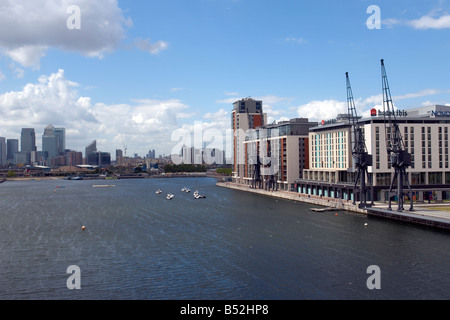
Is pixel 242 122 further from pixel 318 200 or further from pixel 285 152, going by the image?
pixel 318 200

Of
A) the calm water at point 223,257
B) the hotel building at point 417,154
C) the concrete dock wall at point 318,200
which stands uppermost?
the hotel building at point 417,154

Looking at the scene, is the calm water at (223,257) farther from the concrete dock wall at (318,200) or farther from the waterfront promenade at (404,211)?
the concrete dock wall at (318,200)

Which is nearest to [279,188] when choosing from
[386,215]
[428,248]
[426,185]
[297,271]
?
[426,185]

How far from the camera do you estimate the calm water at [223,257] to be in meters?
34.7

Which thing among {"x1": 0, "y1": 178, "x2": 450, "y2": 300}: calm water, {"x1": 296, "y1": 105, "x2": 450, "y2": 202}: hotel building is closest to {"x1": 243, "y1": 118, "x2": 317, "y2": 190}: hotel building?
{"x1": 296, "y1": 105, "x2": 450, "y2": 202}: hotel building

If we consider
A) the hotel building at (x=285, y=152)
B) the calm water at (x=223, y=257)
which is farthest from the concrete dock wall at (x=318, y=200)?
the calm water at (x=223, y=257)

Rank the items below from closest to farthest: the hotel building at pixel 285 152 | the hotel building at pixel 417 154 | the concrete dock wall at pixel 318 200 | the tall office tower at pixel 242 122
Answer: the concrete dock wall at pixel 318 200 → the hotel building at pixel 417 154 → the hotel building at pixel 285 152 → the tall office tower at pixel 242 122

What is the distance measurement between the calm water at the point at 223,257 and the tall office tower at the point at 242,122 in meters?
99.6

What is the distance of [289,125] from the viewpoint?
130375 millimetres

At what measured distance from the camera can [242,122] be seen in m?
180

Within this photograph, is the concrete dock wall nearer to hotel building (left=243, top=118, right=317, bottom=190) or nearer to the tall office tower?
hotel building (left=243, top=118, right=317, bottom=190)

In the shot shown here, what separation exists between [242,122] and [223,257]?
450 feet
